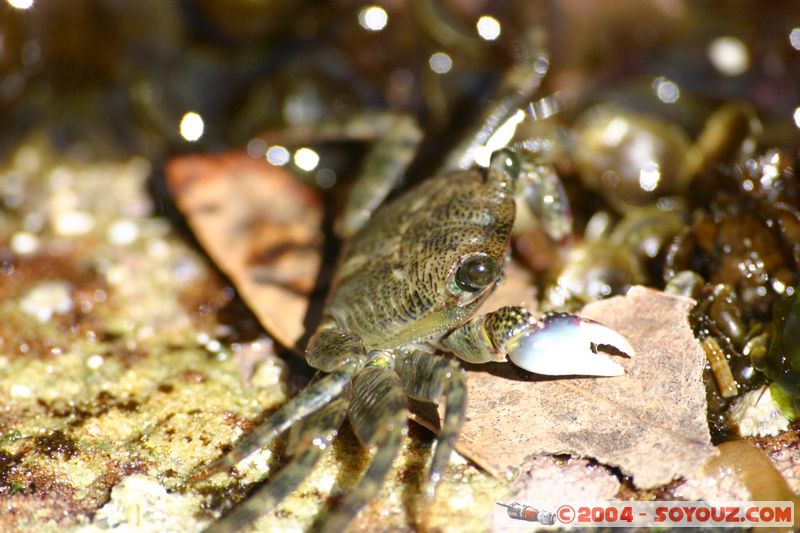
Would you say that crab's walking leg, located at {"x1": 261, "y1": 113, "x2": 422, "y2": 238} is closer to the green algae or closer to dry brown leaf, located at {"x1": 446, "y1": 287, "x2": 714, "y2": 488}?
the green algae

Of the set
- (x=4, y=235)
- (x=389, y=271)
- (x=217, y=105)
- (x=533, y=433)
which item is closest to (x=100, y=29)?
(x=217, y=105)

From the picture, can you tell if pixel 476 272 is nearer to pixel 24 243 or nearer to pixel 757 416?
pixel 757 416

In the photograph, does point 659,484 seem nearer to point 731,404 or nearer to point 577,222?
point 731,404

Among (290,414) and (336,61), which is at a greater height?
(336,61)

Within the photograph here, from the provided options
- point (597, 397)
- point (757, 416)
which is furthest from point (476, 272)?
point (757, 416)

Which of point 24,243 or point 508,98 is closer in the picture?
point 24,243

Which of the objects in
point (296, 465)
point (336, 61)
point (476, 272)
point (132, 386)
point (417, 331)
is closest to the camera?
point (296, 465)
